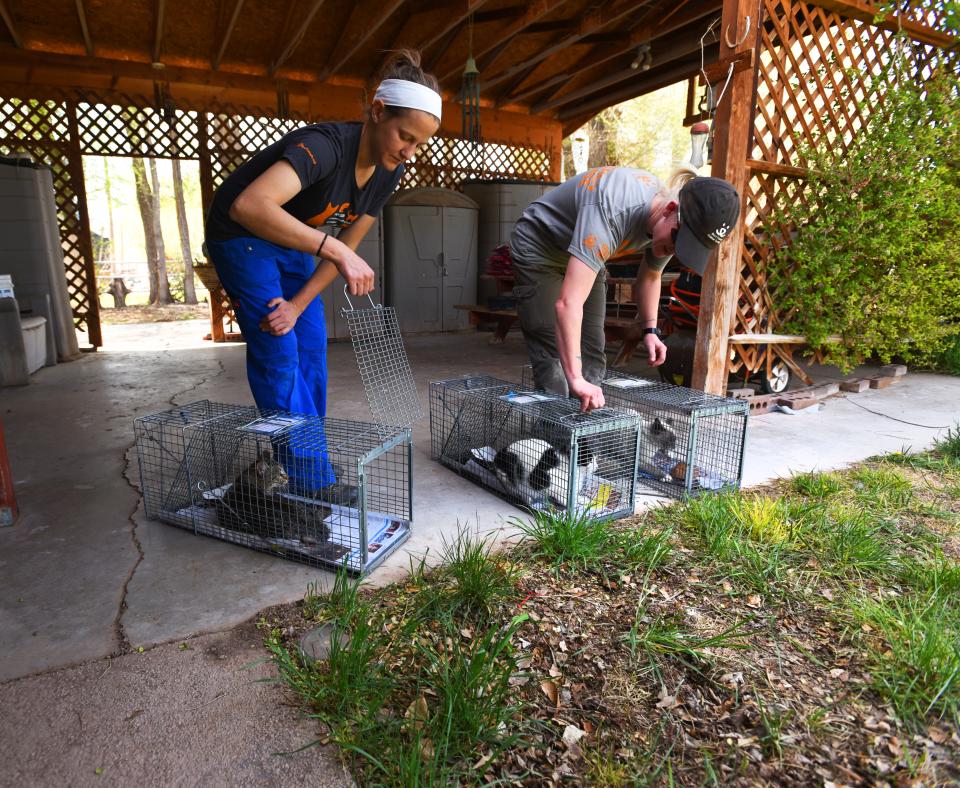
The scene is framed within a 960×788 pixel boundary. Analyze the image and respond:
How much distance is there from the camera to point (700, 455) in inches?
110

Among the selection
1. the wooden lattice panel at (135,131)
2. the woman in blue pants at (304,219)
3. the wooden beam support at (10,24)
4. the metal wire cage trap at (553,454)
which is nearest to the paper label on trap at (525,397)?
the metal wire cage trap at (553,454)

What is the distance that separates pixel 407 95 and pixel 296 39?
4673mm

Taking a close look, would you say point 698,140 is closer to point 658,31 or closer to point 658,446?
point 658,31

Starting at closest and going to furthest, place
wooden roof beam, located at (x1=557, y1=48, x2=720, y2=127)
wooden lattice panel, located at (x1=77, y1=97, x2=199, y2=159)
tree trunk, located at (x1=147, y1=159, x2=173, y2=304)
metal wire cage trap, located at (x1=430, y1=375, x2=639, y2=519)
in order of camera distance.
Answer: metal wire cage trap, located at (x1=430, y1=375, x2=639, y2=519)
wooden lattice panel, located at (x1=77, y1=97, x2=199, y2=159)
wooden roof beam, located at (x1=557, y1=48, x2=720, y2=127)
tree trunk, located at (x1=147, y1=159, x2=173, y2=304)

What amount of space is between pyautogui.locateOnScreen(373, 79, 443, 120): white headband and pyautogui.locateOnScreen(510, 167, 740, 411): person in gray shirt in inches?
24.8

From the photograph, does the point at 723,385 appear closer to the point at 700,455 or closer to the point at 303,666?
the point at 700,455

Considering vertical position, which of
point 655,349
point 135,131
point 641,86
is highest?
point 641,86

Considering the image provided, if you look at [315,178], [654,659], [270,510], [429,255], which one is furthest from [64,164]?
[654,659]

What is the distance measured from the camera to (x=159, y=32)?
5.40m

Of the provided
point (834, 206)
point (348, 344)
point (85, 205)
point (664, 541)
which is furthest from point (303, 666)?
point (85, 205)

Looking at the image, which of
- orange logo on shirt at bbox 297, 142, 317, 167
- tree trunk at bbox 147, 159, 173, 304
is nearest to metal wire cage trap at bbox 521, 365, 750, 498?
orange logo on shirt at bbox 297, 142, 317, 167

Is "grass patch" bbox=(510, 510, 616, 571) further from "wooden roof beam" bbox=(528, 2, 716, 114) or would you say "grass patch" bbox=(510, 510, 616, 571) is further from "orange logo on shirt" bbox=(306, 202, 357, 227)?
"wooden roof beam" bbox=(528, 2, 716, 114)

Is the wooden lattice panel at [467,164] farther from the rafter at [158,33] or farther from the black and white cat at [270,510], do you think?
the black and white cat at [270,510]

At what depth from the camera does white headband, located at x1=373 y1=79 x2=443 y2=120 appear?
66.9 inches
